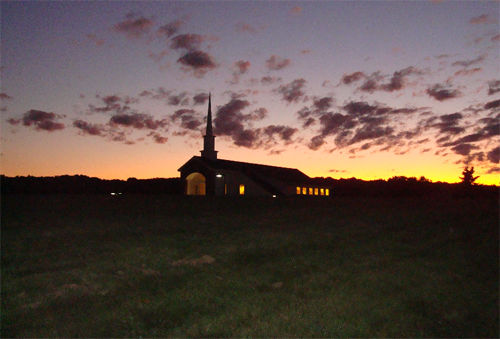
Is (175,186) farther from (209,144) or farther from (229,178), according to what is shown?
(209,144)

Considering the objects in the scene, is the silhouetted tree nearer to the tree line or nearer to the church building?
the tree line

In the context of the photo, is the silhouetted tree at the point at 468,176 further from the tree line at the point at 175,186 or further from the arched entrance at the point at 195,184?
the arched entrance at the point at 195,184

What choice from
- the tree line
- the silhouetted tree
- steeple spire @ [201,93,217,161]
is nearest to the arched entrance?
the tree line

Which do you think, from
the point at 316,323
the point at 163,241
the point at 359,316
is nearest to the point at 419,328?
the point at 359,316

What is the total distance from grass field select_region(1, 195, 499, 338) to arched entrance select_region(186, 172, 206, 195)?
89.1ft

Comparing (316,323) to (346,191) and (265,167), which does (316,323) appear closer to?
(265,167)

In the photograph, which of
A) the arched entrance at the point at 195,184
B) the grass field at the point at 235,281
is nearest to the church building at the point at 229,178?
the arched entrance at the point at 195,184

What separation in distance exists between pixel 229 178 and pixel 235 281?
3462 cm

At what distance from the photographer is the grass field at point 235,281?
25.7ft

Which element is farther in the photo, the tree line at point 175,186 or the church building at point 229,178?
the church building at point 229,178

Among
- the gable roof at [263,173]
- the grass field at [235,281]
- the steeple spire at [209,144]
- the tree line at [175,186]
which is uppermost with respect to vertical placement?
the steeple spire at [209,144]

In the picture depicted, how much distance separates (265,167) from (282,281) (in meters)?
45.6

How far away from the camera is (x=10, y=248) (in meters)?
11.1

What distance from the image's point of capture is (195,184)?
45188 mm
